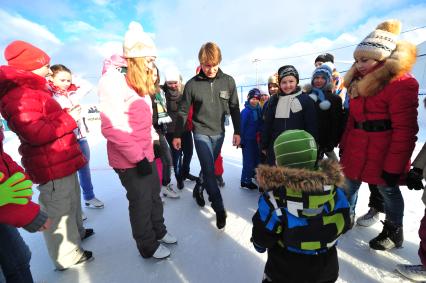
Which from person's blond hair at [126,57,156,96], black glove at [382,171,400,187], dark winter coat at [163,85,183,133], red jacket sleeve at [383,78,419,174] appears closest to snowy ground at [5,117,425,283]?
black glove at [382,171,400,187]

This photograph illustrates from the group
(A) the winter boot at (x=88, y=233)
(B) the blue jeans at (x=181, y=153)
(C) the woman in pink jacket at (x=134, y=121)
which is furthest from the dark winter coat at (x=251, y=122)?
(A) the winter boot at (x=88, y=233)

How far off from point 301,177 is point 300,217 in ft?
0.68

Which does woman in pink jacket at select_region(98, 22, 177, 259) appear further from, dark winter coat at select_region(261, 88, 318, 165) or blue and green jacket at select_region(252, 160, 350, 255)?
dark winter coat at select_region(261, 88, 318, 165)

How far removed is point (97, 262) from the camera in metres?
1.92

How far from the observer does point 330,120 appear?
241cm

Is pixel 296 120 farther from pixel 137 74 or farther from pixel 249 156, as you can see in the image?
pixel 137 74

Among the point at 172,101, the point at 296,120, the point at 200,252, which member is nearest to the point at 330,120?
the point at 296,120

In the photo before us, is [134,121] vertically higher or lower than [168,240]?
higher

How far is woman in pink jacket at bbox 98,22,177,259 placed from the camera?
60.1 inches

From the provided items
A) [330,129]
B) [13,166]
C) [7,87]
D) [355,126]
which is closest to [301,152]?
[355,126]

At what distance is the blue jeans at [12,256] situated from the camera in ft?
4.08

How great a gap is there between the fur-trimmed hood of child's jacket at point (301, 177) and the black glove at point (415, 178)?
2.87ft

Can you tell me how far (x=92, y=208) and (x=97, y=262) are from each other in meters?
1.12

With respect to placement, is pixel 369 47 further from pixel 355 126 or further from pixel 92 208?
pixel 92 208
